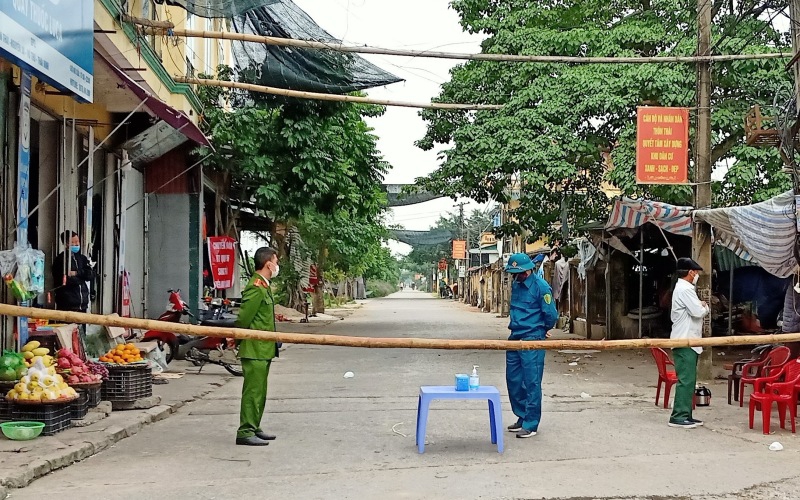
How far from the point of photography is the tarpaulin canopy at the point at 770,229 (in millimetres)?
10062

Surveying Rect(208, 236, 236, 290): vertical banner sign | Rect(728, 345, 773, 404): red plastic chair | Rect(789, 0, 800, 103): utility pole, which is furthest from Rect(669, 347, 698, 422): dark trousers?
Rect(208, 236, 236, 290): vertical banner sign

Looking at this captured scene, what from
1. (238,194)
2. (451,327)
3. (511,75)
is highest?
(511,75)

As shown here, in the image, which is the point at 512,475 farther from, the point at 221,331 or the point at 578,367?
the point at 578,367

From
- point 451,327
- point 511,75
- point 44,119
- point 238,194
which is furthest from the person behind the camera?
point 451,327

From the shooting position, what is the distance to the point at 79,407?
25.1ft

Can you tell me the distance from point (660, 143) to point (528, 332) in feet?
18.3

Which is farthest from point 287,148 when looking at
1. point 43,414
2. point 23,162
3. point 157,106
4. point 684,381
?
point 684,381

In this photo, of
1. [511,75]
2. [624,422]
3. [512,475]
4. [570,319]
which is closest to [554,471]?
[512,475]

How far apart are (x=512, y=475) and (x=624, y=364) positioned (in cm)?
923

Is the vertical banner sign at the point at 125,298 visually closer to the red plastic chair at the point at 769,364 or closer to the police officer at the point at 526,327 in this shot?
the police officer at the point at 526,327

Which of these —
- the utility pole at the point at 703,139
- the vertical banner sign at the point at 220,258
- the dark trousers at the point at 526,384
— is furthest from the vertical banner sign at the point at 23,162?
the vertical banner sign at the point at 220,258

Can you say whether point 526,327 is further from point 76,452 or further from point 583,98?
point 583,98

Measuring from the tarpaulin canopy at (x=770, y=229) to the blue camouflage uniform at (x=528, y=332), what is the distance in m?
4.08

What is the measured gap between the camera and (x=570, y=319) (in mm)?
22969
